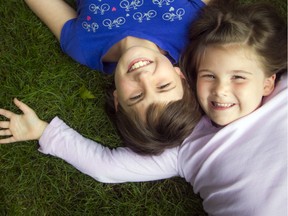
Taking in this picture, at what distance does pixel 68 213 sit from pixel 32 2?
127cm

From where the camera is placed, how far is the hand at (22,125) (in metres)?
2.13

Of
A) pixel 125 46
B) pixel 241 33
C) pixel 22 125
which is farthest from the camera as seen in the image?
pixel 22 125

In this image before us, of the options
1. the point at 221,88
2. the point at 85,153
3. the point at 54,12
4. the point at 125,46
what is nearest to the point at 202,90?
the point at 221,88

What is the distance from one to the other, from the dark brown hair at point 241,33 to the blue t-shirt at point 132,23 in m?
0.07

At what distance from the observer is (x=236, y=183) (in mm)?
1797

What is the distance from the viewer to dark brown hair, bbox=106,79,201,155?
69.7 inches

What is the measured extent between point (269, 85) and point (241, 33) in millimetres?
311

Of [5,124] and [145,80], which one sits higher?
[145,80]

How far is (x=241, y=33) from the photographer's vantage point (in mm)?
1813

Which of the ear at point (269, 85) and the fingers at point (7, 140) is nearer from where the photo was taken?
the ear at point (269, 85)

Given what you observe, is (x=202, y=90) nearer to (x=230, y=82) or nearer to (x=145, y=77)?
(x=230, y=82)

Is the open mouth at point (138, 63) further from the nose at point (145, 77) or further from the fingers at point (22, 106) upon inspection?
the fingers at point (22, 106)

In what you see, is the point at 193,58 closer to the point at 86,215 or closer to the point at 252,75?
the point at 252,75

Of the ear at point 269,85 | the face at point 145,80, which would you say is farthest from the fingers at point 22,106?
the ear at point 269,85
